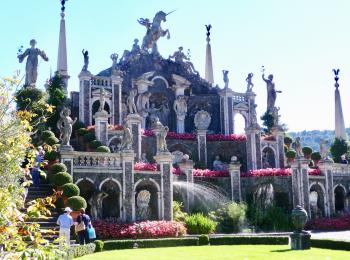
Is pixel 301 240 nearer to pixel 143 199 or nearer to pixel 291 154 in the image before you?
pixel 143 199

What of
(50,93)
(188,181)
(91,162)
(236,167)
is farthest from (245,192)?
(50,93)

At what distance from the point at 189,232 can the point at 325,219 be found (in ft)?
32.3

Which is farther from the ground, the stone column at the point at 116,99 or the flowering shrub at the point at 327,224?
the stone column at the point at 116,99

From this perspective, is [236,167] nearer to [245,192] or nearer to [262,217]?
[245,192]

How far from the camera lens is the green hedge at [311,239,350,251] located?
2056 centimetres

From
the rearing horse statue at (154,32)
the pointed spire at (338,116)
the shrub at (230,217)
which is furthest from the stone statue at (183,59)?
the shrub at (230,217)

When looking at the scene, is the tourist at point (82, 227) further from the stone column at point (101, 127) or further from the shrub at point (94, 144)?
the stone column at point (101, 127)

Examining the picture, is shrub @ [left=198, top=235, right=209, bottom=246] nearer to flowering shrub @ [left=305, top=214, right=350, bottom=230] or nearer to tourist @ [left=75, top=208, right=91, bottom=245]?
tourist @ [left=75, top=208, right=91, bottom=245]

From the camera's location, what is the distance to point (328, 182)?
36781 mm

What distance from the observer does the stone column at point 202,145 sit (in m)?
42.1

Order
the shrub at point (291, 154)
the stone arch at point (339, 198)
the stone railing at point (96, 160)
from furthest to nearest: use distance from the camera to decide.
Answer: the shrub at point (291, 154)
the stone arch at point (339, 198)
the stone railing at point (96, 160)

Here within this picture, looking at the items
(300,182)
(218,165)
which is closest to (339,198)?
(300,182)

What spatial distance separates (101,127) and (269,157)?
1404cm

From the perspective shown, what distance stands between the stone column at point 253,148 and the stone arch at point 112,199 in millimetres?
14451
